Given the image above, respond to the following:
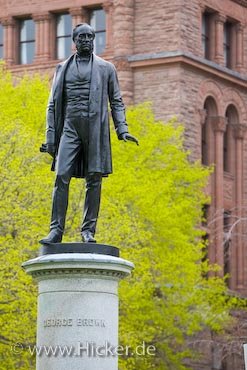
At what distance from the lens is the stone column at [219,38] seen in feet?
230

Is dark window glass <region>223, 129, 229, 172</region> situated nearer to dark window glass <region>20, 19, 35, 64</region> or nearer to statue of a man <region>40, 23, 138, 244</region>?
dark window glass <region>20, 19, 35, 64</region>

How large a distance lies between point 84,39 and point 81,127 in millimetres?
1172

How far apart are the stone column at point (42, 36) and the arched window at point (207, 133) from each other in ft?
23.3

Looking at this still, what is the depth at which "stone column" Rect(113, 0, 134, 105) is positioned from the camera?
67.1 meters

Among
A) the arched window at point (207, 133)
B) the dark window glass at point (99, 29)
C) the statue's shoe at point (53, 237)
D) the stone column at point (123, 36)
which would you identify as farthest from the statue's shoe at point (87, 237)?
the dark window glass at point (99, 29)

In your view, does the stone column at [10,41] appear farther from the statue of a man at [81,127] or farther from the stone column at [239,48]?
the statue of a man at [81,127]

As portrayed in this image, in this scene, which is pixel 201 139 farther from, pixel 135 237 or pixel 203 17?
pixel 135 237

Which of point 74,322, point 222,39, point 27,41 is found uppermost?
point 222,39

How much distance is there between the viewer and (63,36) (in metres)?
70.2

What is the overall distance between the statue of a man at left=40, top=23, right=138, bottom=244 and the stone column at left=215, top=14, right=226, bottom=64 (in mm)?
48168

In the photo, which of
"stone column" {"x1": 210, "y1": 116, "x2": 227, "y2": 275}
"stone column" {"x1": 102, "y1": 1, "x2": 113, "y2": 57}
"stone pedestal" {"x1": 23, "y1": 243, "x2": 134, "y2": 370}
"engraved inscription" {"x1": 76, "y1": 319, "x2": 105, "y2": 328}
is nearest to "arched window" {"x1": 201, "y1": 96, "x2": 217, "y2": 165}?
"stone column" {"x1": 210, "y1": 116, "x2": 227, "y2": 275}

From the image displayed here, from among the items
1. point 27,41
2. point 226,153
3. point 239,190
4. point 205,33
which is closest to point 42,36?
point 27,41

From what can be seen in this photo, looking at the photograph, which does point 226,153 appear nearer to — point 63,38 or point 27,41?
point 63,38

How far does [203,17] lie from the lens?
230 feet
